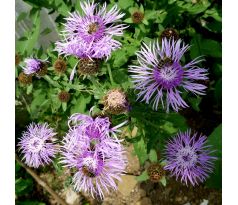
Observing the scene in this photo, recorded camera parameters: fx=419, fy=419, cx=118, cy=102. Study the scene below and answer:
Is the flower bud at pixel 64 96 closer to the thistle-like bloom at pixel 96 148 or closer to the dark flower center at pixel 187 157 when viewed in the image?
the thistle-like bloom at pixel 96 148

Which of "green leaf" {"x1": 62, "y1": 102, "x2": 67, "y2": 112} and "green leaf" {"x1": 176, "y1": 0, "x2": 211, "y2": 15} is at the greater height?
"green leaf" {"x1": 176, "y1": 0, "x2": 211, "y2": 15}

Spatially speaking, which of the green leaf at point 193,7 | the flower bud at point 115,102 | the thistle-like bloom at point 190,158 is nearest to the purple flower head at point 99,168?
the flower bud at point 115,102

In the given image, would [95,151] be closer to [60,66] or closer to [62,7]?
→ [60,66]

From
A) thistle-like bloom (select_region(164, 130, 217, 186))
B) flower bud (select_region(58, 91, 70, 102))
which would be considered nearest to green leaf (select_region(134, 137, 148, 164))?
thistle-like bloom (select_region(164, 130, 217, 186))

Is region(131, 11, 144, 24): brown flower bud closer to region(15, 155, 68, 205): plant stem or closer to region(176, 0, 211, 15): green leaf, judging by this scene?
region(176, 0, 211, 15): green leaf

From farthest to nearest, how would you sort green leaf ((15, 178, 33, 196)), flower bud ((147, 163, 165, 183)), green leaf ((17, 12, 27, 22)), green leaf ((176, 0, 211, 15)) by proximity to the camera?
green leaf ((15, 178, 33, 196)) < green leaf ((17, 12, 27, 22)) < green leaf ((176, 0, 211, 15)) < flower bud ((147, 163, 165, 183))

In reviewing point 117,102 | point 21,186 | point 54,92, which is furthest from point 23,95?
point 117,102

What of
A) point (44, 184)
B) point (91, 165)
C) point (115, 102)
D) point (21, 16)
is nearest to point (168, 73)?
point (115, 102)
